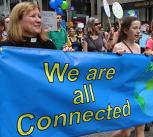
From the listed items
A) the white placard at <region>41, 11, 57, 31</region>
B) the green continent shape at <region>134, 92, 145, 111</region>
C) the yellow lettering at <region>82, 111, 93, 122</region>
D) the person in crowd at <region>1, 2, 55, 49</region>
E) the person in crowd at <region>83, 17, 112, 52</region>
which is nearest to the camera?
the person in crowd at <region>1, 2, 55, 49</region>

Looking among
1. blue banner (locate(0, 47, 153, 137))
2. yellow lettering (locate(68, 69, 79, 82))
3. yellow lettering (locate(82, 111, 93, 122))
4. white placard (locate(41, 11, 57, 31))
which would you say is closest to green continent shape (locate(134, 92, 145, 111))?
blue banner (locate(0, 47, 153, 137))

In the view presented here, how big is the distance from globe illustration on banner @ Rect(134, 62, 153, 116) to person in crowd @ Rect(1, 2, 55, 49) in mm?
1367

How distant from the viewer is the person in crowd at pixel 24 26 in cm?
418

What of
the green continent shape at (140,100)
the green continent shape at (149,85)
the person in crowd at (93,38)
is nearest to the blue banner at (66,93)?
the green continent shape at (140,100)

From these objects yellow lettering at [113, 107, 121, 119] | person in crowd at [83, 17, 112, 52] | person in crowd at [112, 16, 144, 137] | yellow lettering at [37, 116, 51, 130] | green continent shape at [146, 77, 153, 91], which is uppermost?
person in crowd at [112, 16, 144, 137]

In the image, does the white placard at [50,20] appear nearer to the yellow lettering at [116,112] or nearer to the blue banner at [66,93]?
the blue banner at [66,93]

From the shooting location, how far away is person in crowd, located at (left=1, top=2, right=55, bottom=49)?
4176mm

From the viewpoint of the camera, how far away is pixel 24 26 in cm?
422

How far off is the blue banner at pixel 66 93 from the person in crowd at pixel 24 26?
0.68 feet

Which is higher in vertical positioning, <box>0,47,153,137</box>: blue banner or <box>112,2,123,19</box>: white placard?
<box>112,2,123,19</box>: white placard

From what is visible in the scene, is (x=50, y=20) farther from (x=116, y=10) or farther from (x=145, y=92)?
(x=116, y=10)

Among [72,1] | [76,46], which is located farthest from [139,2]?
[76,46]

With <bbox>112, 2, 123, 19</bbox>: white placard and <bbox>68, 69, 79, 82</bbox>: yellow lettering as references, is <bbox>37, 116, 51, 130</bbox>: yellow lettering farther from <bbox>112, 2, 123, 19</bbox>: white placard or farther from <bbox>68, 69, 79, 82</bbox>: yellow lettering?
<bbox>112, 2, 123, 19</bbox>: white placard

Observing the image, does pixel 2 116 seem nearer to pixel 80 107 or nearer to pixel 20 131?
pixel 20 131
